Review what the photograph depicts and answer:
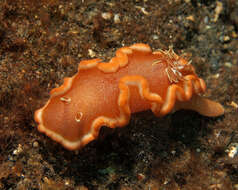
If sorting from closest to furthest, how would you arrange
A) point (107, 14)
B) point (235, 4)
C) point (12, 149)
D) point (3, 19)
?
point (12, 149), point (3, 19), point (107, 14), point (235, 4)

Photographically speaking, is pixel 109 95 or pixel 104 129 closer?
pixel 109 95

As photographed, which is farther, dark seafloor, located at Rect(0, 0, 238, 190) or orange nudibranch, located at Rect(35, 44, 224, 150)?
dark seafloor, located at Rect(0, 0, 238, 190)

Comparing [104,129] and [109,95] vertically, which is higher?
[109,95]

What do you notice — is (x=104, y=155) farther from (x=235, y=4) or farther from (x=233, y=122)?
(x=235, y=4)

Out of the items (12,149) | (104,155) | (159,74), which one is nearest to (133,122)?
(104,155)
